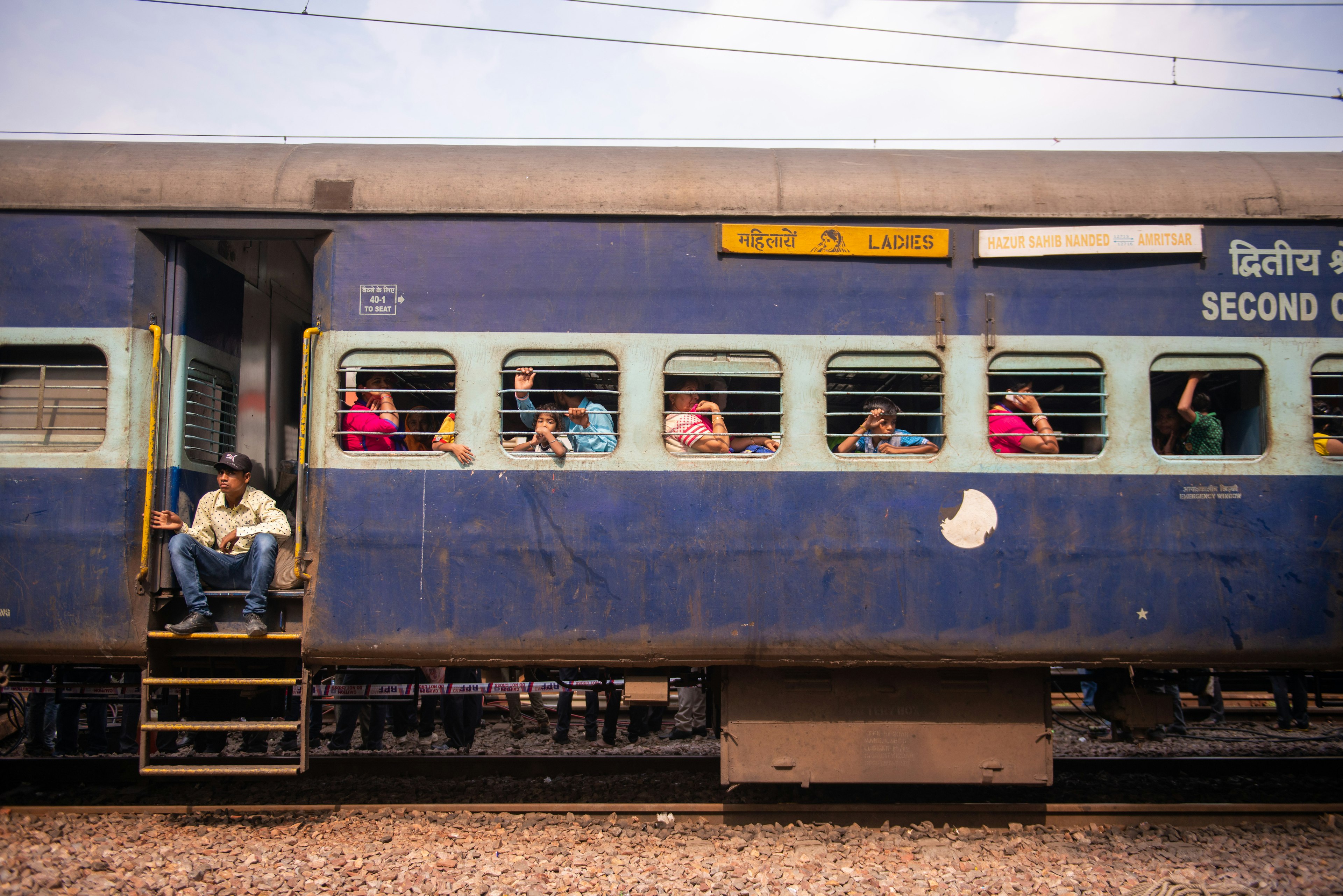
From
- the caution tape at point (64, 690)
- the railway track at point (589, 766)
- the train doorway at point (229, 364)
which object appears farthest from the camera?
the railway track at point (589, 766)

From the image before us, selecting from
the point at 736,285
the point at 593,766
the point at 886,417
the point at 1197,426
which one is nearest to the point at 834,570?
Result: the point at 886,417

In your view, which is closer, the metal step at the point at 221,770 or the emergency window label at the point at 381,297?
the metal step at the point at 221,770

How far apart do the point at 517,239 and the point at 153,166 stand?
7.37ft

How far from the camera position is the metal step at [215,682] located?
472 centimetres

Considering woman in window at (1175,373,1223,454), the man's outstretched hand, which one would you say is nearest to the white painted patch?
woman in window at (1175,373,1223,454)

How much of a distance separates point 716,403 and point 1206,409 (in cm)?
296

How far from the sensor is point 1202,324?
4.86 metres

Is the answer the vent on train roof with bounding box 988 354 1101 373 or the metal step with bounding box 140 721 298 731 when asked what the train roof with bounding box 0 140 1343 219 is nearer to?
the vent on train roof with bounding box 988 354 1101 373

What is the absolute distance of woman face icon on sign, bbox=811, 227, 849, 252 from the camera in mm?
4902

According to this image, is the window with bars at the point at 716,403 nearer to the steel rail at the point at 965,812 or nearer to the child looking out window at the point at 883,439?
the child looking out window at the point at 883,439

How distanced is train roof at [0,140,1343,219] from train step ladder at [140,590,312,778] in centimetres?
237

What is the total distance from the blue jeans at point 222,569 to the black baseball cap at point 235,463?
1.37ft

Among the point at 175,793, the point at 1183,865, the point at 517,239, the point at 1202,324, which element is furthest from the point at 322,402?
the point at 1183,865

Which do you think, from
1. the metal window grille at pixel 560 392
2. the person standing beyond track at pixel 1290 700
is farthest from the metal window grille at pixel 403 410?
the person standing beyond track at pixel 1290 700
